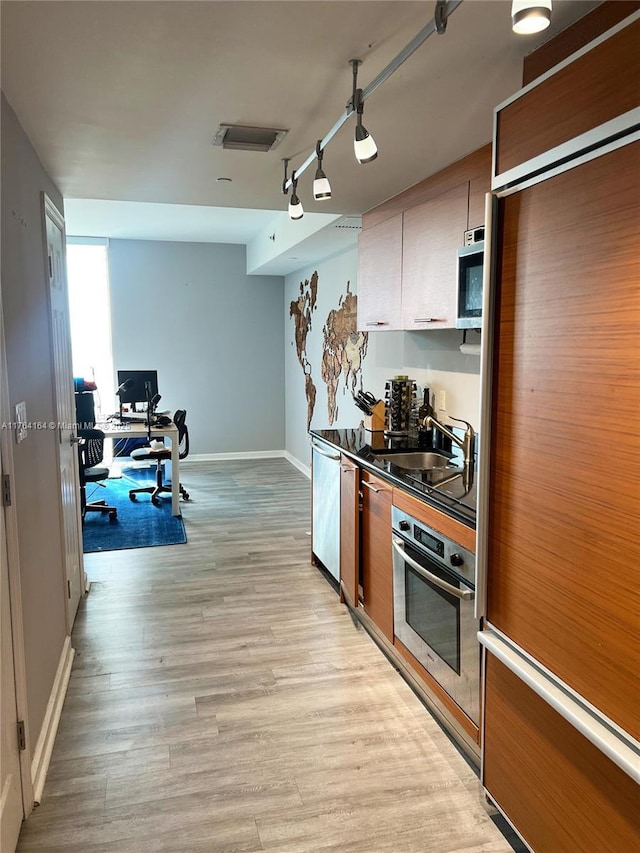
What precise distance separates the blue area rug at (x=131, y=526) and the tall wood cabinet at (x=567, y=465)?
3461 mm

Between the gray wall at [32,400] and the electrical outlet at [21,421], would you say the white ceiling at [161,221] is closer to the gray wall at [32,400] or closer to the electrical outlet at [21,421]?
the gray wall at [32,400]

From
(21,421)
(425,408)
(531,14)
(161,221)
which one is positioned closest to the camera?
(531,14)

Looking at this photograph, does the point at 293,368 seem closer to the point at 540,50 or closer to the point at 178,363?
the point at 178,363

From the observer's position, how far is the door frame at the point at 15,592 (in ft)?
6.17

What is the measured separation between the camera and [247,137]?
93.4 inches

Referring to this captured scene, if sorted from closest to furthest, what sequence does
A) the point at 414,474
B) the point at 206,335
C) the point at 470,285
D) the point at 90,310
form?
the point at 470,285 → the point at 414,474 → the point at 90,310 → the point at 206,335

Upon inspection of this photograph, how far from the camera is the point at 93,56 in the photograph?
1.72 meters

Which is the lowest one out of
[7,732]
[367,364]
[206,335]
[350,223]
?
[7,732]

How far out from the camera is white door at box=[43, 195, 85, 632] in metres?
3.06

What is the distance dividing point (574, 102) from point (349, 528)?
2.41 m

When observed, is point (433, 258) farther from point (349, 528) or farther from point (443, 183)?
point (349, 528)

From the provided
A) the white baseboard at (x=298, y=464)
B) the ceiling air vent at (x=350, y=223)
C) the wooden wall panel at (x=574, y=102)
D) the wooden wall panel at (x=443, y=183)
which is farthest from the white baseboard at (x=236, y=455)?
the wooden wall panel at (x=574, y=102)

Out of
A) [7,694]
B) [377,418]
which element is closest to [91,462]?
[377,418]

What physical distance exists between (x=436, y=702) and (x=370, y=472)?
110 cm
